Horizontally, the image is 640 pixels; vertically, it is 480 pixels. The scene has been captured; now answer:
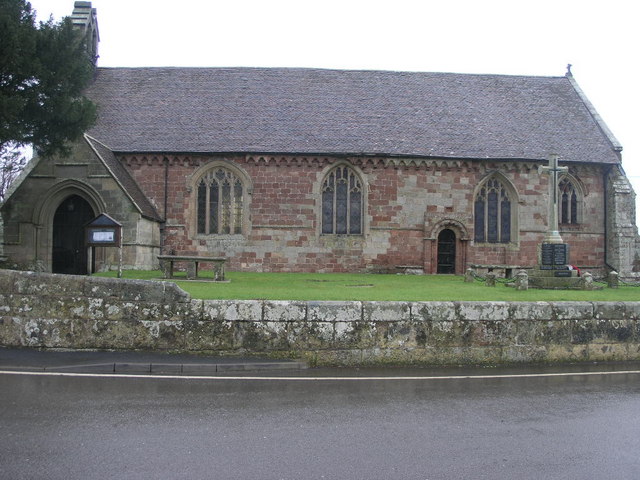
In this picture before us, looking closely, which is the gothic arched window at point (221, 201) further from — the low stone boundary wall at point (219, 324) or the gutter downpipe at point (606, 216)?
the gutter downpipe at point (606, 216)

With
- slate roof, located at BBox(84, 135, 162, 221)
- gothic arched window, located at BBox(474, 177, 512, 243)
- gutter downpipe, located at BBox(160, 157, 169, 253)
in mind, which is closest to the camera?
slate roof, located at BBox(84, 135, 162, 221)

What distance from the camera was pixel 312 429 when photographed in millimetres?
6648

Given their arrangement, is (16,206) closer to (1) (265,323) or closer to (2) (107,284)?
(2) (107,284)

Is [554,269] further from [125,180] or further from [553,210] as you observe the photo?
[125,180]

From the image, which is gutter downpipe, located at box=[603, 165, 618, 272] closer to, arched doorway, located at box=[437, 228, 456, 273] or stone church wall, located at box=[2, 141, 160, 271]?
arched doorway, located at box=[437, 228, 456, 273]

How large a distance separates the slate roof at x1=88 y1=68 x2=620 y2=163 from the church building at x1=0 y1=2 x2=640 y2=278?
0.09m

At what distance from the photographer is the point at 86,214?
24.0 metres

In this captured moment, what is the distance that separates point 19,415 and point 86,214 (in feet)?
60.3

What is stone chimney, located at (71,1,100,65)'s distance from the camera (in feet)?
97.6

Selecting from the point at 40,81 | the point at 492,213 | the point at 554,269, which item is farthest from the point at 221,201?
the point at 554,269

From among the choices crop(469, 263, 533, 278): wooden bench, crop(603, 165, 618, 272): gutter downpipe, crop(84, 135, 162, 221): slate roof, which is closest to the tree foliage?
crop(84, 135, 162, 221): slate roof

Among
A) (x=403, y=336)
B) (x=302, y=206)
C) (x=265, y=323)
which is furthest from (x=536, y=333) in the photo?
(x=302, y=206)

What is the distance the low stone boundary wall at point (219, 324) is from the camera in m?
10.5

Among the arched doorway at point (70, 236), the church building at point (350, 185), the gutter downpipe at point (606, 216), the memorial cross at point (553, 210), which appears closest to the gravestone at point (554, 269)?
the memorial cross at point (553, 210)
